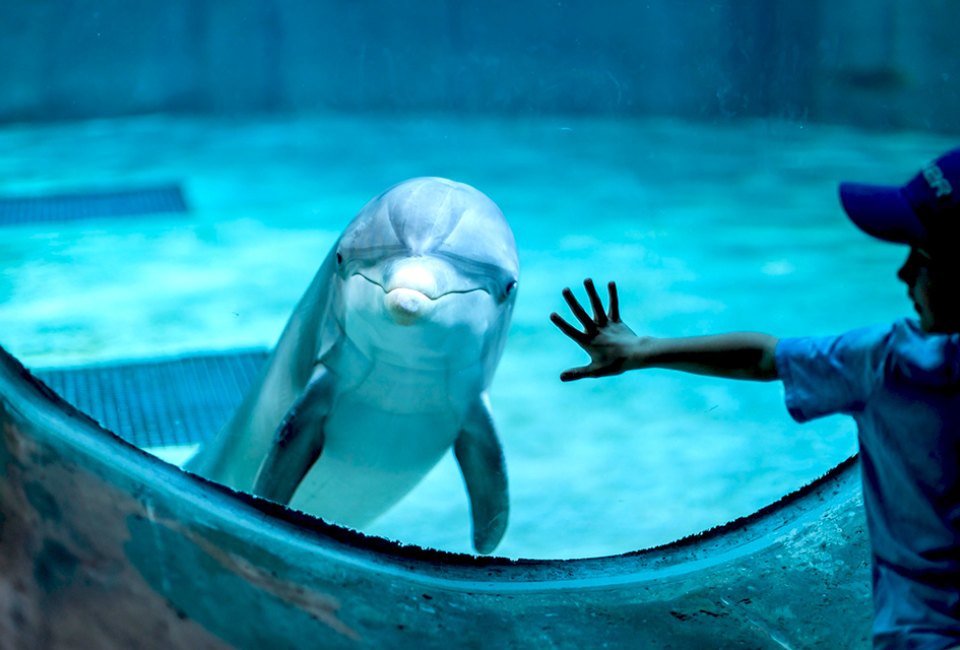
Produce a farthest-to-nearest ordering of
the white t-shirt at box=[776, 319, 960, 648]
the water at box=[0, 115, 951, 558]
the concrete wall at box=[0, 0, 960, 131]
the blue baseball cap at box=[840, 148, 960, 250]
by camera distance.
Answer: the concrete wall at box=[0, 0, 960, 131], the water at box=[0, 115, 951, 558], the white t-shirt at box=[776, 319, 960, 648], the blue baseball cap at box=[840, 148, 960, 250]

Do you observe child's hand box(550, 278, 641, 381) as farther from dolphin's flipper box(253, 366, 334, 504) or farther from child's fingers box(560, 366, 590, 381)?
dolphin's flipper box(253, 366, 334, 504)

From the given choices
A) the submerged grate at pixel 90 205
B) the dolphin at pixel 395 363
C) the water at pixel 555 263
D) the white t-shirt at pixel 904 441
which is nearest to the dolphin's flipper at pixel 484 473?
the dolphin at pixel 395 363

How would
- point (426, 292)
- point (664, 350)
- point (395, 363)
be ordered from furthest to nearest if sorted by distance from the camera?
point (395, 363), point (426, 292), point (664, 350)

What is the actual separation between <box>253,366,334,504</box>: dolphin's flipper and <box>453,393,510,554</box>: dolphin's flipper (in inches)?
22.5

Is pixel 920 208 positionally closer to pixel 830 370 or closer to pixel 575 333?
pixel 830 370

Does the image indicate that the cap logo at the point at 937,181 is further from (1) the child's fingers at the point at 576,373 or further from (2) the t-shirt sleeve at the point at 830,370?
(1) the child's fingers at the point at 576,373

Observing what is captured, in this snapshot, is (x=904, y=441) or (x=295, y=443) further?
(x=295, y=443)

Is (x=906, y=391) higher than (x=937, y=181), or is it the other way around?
(x=937, y=181)

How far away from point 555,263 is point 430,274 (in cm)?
576

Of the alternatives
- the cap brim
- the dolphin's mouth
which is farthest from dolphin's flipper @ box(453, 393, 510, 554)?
the cap brim

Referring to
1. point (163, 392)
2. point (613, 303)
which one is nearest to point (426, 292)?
point (613, 303)

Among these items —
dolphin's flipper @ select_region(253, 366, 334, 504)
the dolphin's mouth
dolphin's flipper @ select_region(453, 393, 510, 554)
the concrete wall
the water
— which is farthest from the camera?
the concrete wall

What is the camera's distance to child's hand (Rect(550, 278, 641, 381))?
197cm

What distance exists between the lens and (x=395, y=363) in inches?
153
